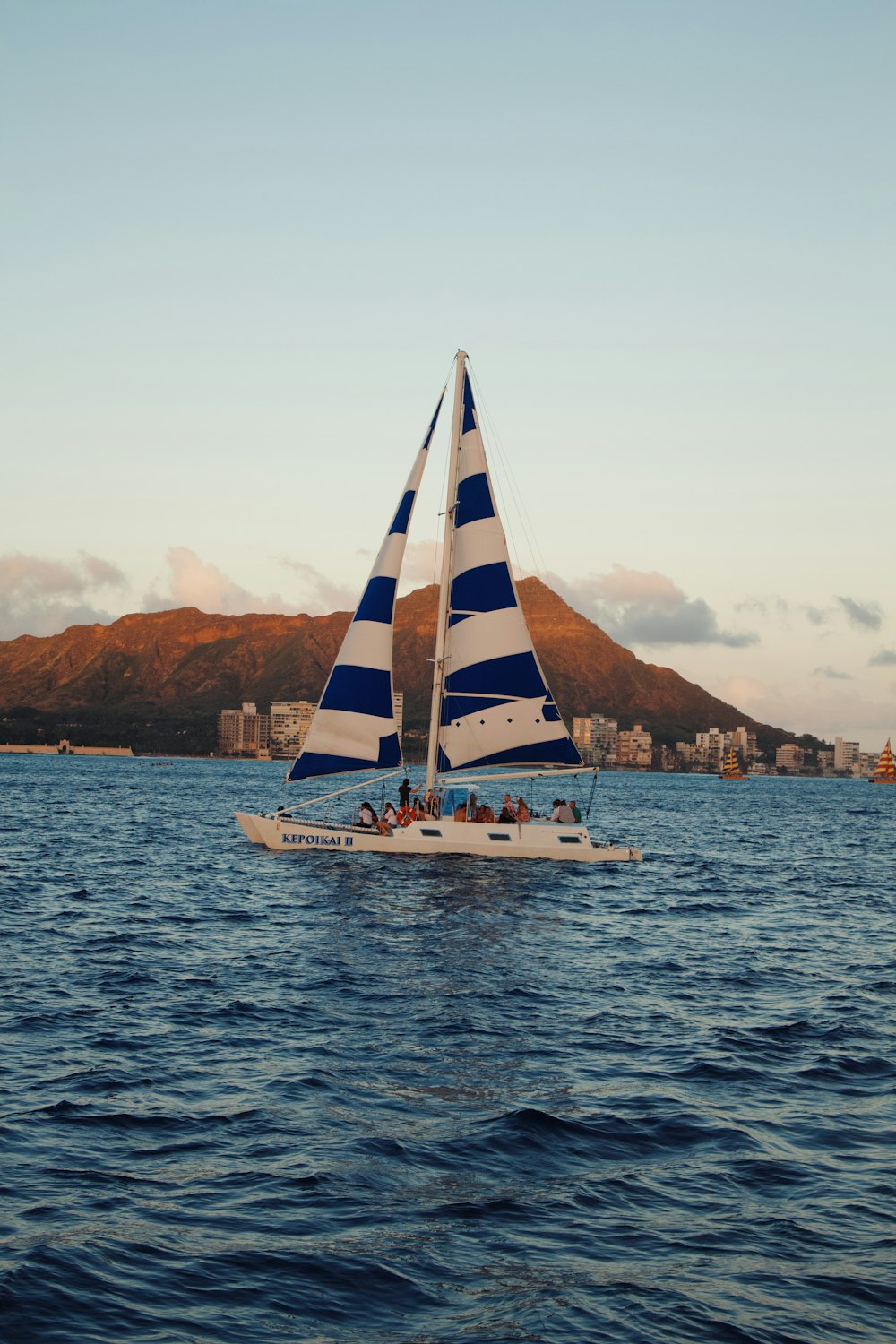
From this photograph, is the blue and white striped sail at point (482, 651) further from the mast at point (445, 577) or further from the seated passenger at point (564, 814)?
the seated passenger at point (564, 814)

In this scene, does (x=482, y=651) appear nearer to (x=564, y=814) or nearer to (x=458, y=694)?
(x=458, y=694)

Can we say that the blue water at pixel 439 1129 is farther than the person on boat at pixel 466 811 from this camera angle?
No

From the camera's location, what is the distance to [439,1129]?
13.2 metres

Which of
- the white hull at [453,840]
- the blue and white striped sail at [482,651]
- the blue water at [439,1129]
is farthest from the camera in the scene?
the blue and white striped sail at [482,651]

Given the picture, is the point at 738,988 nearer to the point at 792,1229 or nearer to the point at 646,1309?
the point at 792,1229

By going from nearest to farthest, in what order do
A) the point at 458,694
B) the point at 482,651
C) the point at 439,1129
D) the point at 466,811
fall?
the point at 439,1129, the point at 466,811, the point at 458,694, the point at 482,651

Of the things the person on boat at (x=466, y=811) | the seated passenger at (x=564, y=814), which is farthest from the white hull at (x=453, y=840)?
the seated passenger at (x=564, y=814)

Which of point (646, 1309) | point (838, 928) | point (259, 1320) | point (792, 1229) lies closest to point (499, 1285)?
point (646, 1309)

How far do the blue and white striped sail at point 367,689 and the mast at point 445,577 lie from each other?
3.55 feet

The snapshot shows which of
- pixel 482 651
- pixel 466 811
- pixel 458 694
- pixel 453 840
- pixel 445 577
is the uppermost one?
pixel 445 577

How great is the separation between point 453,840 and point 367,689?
5929 mm

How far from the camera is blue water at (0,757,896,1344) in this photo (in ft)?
30.6

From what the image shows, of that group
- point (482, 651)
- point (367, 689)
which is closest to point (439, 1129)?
point (367, 689)

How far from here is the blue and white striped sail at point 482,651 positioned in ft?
135
